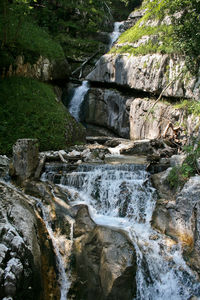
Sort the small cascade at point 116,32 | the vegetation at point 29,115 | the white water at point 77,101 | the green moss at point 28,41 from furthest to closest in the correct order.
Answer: the small cascade at point 116,32
the white water at point 77,101
the green moss at point 28,41
the vegetation at point 29,115

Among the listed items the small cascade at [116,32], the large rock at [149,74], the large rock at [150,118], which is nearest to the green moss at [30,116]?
the large rock at [150,118]

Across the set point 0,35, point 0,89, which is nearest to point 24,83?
point 0,89

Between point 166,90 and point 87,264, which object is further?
point 166,90

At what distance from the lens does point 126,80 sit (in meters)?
15.8

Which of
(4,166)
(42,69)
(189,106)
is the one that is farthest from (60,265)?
(42,69)

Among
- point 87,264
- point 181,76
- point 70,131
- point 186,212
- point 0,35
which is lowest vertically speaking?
point 87,264

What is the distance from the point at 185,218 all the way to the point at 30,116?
29.2 feet

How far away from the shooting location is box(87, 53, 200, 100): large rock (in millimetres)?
12219

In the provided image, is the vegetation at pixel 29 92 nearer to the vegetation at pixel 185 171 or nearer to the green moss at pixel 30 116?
the green moss at pixel 30 116

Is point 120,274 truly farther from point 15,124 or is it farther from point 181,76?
point 181,76

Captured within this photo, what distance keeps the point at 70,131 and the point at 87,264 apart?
829 centimetres

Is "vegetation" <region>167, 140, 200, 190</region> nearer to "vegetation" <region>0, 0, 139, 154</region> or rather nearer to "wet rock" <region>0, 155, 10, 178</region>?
"wet rock" <region>0, 155, 10, 178</region>

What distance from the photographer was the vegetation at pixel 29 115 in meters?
11.0

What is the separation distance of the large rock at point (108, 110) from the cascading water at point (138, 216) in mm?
8197
